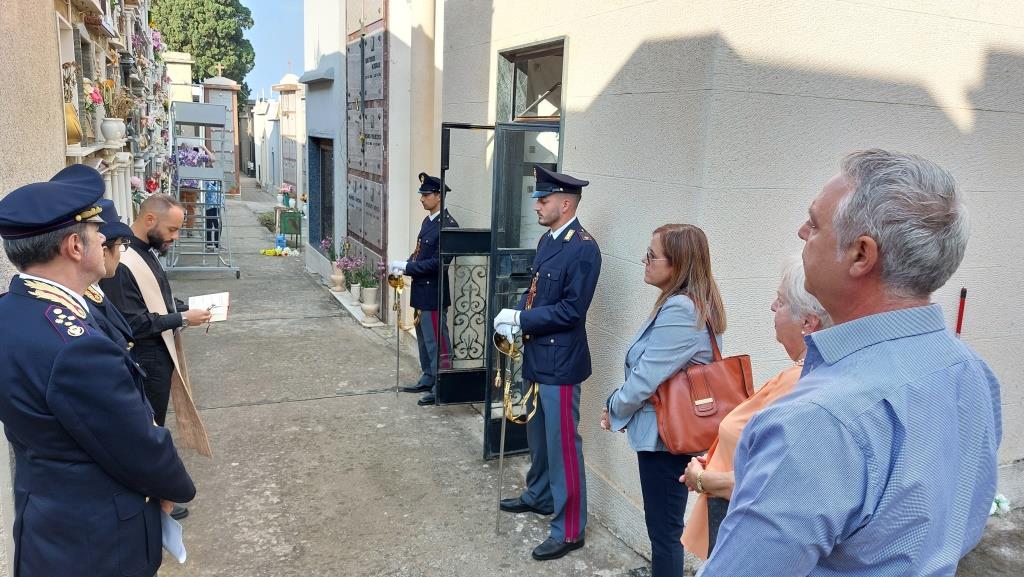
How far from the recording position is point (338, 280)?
956 cm

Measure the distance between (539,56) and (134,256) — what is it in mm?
2779

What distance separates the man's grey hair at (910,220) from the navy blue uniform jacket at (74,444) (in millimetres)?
1901

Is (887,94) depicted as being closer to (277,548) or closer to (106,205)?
(106,205)

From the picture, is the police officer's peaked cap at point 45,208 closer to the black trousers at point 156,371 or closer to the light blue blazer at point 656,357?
the black trousers at point 156,371

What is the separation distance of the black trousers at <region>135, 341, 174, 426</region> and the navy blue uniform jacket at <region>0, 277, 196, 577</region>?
5.01ft

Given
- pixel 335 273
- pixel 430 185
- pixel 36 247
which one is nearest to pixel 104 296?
pixel 36 247

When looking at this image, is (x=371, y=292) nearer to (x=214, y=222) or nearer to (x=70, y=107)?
(x=70, y=107)

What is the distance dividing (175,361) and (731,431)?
2.93m

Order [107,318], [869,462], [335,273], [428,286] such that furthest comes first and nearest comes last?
[335,273], [428,286], [107,318], [869,462]

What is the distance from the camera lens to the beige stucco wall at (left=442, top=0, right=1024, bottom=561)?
3115mm

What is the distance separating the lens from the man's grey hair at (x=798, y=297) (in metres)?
1.90

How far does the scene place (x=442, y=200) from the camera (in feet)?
15.5

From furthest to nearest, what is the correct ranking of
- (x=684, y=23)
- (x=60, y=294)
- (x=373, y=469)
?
1. (x=373, y=469)
2. (x=684, y=23)
3. (x=60, y=294)

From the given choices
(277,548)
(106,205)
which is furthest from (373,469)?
(106,205)
